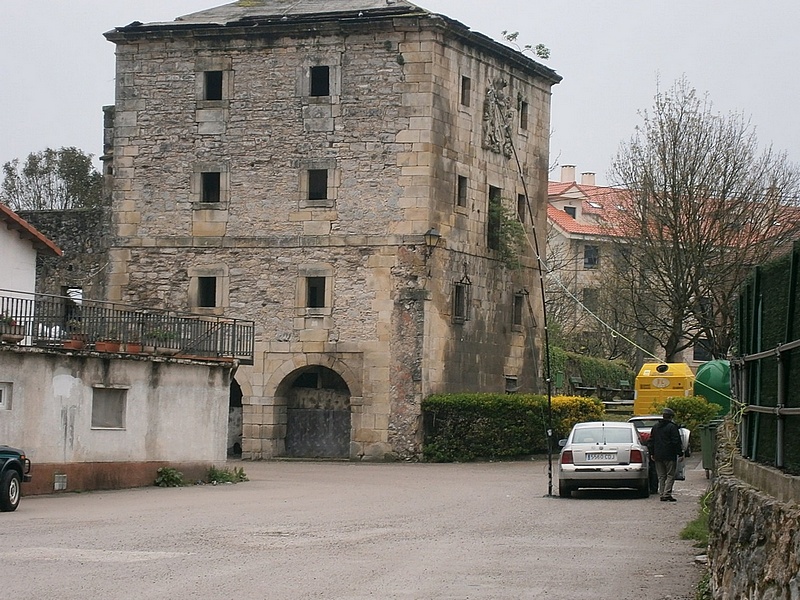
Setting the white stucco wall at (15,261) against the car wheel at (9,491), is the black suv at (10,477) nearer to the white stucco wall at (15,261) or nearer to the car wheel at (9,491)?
the car wheel at (9,491)

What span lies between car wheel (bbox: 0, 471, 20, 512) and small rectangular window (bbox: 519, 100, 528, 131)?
97.3 ft

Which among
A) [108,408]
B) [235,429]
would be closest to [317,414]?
[235,429]

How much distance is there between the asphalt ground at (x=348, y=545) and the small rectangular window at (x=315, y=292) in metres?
14.9

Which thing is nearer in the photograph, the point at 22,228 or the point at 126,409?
the point at 126,409

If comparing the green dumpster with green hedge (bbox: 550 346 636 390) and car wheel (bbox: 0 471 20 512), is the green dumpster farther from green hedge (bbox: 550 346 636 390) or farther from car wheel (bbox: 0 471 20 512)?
green hedge (bbox: 550 346 636 390)

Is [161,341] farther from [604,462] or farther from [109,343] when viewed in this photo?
[604,462]

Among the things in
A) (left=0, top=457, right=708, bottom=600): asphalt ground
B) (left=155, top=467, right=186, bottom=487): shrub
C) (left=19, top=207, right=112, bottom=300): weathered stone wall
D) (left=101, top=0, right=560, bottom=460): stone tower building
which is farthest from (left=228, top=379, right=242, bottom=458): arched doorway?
(left=0, top=457, right=708, bottom=600): asphalt ground

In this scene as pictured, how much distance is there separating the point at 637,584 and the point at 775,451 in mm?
4472

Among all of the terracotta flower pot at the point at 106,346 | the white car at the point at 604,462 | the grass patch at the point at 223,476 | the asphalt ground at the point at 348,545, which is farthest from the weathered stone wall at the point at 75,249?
the white car at the point at 604,462

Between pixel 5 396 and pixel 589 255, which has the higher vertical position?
pixel 589 255

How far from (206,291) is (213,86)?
21.4 feet

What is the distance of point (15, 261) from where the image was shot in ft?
116

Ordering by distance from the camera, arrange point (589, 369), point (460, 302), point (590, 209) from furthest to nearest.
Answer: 1. point (590, 209)
2. point (589, 369)
3. point (460, 302)

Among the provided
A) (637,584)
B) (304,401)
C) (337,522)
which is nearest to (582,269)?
(304,401)
